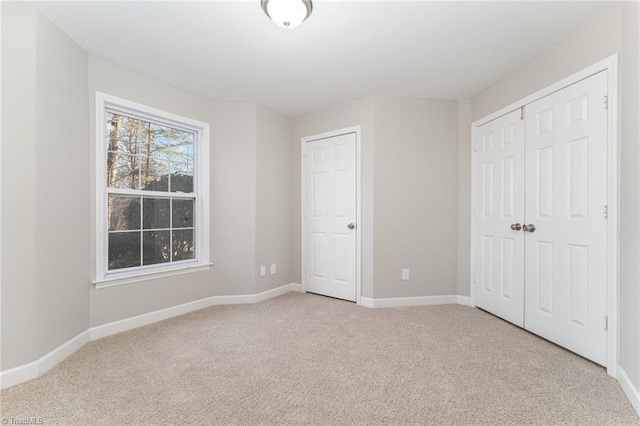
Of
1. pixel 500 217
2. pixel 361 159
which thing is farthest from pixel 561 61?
pixel 361 159

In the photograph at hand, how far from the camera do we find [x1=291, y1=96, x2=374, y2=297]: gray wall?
354 cm

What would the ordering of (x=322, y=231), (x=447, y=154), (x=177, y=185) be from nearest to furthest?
1. (x=177, y=185)
2. (x=447, y=154)
3. (x=322, y=231)

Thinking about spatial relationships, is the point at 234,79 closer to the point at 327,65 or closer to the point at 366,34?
the point at 327,65

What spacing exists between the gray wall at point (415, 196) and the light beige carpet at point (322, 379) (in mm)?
738

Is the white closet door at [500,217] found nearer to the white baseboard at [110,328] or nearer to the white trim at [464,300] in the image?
the white trim at [464,300]

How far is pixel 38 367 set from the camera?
Result: 6.56 feet

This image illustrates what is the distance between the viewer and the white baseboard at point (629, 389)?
5.38 feet

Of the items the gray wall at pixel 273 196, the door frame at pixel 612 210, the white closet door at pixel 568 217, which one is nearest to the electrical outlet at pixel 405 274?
the white closet door at pixel 568 217

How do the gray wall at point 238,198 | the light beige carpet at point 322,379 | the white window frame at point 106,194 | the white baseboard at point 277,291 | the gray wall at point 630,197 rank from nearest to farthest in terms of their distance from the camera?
the light beige carpet at point 322,379
the gray wall at point 630,197
the white window frame at point 106,194
the gray wall at point 238,198
the white baseboard at point 277,291

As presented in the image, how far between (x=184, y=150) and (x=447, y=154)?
3.02 metres

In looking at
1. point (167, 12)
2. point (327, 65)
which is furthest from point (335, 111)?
point (167, 12)

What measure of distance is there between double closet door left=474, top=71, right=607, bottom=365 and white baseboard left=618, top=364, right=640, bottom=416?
0.75 ft

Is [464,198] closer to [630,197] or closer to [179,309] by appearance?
[630,197]

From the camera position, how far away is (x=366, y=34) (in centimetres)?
229
